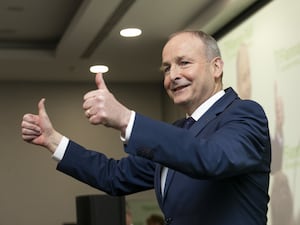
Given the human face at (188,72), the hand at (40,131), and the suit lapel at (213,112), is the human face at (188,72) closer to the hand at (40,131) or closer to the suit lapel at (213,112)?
the suit lapel at (213,112)

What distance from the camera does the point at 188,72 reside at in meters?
1.59

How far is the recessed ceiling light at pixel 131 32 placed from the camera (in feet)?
17.0

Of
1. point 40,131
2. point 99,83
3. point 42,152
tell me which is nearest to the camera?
point 99,83

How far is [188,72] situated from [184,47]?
69 mm

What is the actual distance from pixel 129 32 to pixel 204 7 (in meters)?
0.78

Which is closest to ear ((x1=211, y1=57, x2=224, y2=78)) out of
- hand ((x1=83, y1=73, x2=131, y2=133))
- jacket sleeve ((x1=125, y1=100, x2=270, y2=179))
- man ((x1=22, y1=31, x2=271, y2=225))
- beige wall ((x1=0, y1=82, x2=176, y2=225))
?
man ((x1=22, y1=31, x2=271, y2=225))

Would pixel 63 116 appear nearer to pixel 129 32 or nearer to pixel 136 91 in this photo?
pixel 136 91

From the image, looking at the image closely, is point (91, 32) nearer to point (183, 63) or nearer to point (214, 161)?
point (183, 63)

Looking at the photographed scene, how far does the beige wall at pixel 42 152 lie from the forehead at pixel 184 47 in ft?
17.9

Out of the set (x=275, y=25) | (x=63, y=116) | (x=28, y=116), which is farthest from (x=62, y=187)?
(x=28, y=116)

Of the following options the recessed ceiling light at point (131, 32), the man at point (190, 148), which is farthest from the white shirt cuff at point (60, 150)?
the recessed ceiling light at point (131, 32)

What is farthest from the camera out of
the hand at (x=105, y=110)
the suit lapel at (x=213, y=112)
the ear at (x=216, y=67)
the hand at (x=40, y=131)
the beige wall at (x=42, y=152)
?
the beige wall at (x=42, y=152)

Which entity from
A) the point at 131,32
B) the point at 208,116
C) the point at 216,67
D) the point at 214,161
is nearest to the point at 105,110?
the point at 214,161

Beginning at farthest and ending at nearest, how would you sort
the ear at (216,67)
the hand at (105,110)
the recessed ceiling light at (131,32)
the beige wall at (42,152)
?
the beige wall at (42,152)
the recessed ceiling light at (131,32)
the ear at (216,67)
the hand at (105,110)
